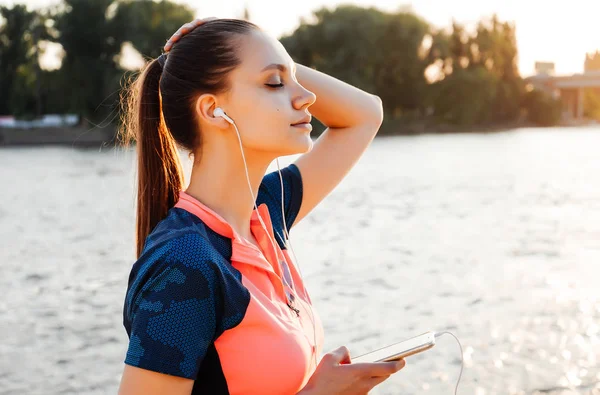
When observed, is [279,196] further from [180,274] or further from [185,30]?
[180,274]

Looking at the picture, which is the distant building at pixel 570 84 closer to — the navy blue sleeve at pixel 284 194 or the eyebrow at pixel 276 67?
the navy blue sleeve at pixel 284 194

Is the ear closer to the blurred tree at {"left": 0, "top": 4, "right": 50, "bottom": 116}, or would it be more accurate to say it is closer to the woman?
the woman

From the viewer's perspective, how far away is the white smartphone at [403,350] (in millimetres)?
1805

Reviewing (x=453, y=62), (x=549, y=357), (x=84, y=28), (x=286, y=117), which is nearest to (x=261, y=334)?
(x=286, y=117)

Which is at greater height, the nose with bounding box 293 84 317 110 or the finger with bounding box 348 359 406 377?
the nose with bounding box 293 84 317 110

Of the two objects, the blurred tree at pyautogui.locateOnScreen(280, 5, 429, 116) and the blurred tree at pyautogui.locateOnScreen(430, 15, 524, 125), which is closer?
the blurred tree at pyautogui.locateOnScreen(280, 5, 429, 116)

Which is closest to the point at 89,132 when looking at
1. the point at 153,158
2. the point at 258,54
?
the point at 153,158

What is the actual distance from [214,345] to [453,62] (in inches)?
2197

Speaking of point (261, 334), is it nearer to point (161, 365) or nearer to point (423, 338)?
point (161, 365)

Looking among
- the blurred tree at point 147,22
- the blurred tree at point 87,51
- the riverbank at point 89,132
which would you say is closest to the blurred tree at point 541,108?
the riverbank at point 89,132

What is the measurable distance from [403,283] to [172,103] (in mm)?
6049

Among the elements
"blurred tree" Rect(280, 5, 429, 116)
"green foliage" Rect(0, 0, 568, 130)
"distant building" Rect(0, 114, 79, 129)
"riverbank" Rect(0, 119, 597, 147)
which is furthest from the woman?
"distant building" Rect(0, 114, 79, 129)

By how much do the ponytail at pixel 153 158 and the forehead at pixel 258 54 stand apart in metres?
0.27

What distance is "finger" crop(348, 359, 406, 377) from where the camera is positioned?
175 centimetres
